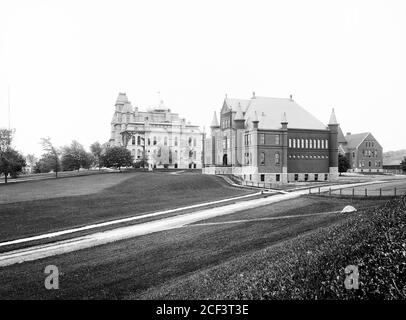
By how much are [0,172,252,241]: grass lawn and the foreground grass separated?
17.7 meters

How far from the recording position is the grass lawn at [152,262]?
13559mm

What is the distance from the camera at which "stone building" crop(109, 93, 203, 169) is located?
391ft

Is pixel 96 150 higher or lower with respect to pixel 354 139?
lower

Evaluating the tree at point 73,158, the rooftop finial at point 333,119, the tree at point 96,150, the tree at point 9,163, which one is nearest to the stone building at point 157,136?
the tree at point 96,150

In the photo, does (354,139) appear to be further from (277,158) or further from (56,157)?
(56,157)

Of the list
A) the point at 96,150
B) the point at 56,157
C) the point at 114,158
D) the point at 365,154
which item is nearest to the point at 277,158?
the point at 114,158

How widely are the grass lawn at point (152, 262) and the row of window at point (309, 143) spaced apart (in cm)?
3961

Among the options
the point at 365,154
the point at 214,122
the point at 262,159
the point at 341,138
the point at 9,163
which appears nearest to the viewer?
the point at 262,159

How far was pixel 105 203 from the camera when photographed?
39375mm

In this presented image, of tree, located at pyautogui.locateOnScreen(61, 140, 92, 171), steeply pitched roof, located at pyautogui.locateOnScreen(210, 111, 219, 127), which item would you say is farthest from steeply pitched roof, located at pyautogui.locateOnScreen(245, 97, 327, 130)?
tree, located at pyautogui.locateOnScreen(61, 140, 92, 171)

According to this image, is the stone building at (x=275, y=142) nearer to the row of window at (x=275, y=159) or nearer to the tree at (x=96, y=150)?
the row of window at (x=275, y=159)

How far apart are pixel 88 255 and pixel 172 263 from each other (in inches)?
200

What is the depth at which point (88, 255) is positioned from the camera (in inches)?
743

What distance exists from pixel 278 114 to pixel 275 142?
6184 mm
